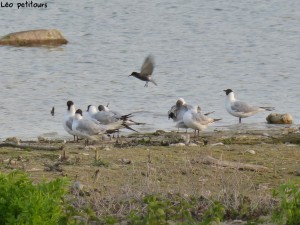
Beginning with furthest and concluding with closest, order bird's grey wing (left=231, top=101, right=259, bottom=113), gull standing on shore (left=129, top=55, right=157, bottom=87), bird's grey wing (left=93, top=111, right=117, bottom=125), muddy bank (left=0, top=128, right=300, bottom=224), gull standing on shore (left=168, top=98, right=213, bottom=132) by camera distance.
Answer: gull standing on shore (left=129, top=55, right=157, bottom=87) → bird's grey wing (left=231, top=101, right=259, bottom=113) → gull standing on shore (left=168, top=98, right=213, bottom=132) → bird's grey wing (left=93, top=111, right=117, bottom=125) → muddy bank (left=0, top=128, right=300, bottom=224)

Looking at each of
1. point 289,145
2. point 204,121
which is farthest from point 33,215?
point 204,121

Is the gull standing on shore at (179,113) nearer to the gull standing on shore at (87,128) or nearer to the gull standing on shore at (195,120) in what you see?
the gull standing on shore at (195,120)

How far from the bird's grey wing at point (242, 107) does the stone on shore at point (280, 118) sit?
1.70 ft

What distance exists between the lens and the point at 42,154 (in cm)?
1038

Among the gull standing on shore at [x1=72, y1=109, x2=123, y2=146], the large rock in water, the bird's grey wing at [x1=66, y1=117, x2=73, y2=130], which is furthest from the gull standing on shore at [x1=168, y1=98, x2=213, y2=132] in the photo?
the large rock in water

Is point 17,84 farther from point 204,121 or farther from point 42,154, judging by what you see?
point 42,154

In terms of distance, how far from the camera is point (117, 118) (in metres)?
14.0

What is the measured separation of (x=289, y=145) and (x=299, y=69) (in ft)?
27.4

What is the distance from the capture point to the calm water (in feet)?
54.2

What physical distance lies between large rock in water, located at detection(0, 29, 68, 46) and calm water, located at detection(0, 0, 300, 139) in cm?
30

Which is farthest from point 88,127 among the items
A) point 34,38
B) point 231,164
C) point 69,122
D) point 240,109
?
point 34,38

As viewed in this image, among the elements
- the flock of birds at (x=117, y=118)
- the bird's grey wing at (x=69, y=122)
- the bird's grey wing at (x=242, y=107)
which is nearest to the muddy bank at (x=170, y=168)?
the flock of birds at (x=117, y=118)

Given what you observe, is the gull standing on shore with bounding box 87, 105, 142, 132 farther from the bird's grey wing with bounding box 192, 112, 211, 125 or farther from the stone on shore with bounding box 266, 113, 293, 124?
the stone on shore with bounding box 266, 113, 293, 124

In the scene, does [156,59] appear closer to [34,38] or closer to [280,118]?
[34,38]
